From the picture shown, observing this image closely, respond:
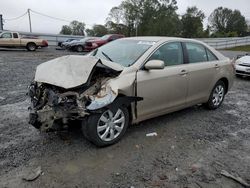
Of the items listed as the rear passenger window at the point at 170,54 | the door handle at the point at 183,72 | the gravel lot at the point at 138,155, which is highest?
the rear passenger window at the point at 170,54

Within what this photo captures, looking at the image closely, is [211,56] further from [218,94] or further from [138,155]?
[138,155]

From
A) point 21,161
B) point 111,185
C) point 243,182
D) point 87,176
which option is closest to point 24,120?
point 21,161

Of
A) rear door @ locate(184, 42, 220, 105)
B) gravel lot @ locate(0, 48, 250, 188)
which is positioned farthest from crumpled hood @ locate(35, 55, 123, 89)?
rear door @ locate(184, 42, 220, 105)

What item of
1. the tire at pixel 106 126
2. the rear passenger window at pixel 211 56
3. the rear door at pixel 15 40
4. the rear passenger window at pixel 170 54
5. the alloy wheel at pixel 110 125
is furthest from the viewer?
the rear door at pixel 15 40

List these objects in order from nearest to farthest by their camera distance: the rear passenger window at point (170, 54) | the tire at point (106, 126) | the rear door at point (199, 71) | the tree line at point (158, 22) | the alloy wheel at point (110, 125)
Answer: the tire at point (106, 126) → the alloy wheel at point (110, 125) → the rear passenger window at point (170, 54) → the rear door at point (199, 71) → the tree line at point (158, 22)

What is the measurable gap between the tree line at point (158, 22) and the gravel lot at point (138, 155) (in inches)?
2005

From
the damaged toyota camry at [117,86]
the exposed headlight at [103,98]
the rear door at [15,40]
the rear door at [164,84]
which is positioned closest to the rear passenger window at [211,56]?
the damaged toyota camry at [117,86]

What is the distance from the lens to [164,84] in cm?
460

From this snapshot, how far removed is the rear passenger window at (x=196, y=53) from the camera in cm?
527

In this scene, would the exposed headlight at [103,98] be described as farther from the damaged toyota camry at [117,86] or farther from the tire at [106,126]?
the tire at [106,126]

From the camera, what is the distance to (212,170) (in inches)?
141

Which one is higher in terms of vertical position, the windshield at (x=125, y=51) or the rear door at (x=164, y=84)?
the windshield at (x=125, y=51)

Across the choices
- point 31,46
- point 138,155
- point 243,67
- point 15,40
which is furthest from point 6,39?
point 138,155

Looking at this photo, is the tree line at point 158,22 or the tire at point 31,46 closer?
the tire at point 31,46
